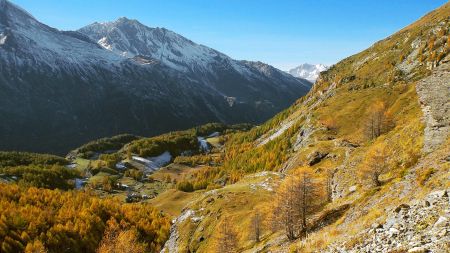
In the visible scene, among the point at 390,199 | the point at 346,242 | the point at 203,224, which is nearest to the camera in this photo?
the point at 346,242

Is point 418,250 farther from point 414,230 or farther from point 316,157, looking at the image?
point 316,157

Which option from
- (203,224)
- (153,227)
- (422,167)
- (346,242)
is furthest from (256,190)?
(346,242)

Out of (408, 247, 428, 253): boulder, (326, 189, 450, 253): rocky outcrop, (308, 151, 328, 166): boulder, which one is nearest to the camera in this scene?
(408, 247, 428, 253): boulder

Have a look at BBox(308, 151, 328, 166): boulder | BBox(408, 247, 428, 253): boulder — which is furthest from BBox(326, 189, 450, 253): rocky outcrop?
BBox(308, 151, 328, 166): boulder

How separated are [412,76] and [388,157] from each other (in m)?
135

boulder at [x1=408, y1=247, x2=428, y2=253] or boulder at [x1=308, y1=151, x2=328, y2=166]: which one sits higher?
boulder at [x1=408, y1=247, x2=428, y2=253]

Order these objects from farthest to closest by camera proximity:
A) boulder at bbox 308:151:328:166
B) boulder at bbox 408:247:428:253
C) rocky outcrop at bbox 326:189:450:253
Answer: boulder at bbox 308:151:328:166, rocky outcrop at bbox 326:189:450:253, boulder at bbox 408:247:428:253

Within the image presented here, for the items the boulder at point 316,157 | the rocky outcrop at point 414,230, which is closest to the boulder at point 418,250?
the rocky outcrop at point 414,230

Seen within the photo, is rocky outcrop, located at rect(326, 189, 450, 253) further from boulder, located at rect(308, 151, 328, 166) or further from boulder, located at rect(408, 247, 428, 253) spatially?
boulder, located at rect(308, 151, 328, 166)

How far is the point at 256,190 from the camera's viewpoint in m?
140

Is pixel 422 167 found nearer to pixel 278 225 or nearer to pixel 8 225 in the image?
pixel 278 225

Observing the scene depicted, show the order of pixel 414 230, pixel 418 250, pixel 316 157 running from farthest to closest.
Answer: pixel 316 157 < pixel 414 230 < pixel 418 250

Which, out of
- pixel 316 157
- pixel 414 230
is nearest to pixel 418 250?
pixel 414 230

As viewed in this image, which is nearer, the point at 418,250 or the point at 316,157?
the point at 418,250
